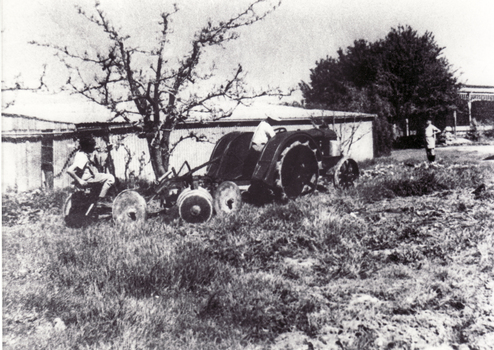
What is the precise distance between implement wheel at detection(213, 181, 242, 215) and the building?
316 cm

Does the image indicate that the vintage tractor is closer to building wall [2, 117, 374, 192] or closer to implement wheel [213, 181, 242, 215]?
implement wheel [213, 181, 242, 215]

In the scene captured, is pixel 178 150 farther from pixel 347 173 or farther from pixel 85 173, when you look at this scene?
pixel 85 173

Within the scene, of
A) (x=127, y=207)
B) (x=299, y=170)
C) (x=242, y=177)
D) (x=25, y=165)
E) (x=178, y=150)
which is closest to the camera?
(x=127, y=207)

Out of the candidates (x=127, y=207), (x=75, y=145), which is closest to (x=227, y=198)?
(x=127, y=207)

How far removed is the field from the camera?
3242 millimetres

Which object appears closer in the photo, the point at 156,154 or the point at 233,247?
the point at 233,247

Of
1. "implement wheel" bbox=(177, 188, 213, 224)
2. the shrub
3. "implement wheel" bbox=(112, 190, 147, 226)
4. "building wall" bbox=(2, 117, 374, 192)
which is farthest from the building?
the shrub

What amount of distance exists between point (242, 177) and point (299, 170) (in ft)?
3.74

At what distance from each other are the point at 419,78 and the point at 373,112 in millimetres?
5373

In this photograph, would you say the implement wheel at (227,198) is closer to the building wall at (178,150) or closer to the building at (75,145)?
the building at (75,145)

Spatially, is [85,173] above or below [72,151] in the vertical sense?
below

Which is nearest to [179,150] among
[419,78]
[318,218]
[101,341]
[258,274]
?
[318,218]

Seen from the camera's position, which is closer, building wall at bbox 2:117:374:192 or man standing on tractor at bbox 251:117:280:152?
man standing on tractor at bbox 251:117:280:152

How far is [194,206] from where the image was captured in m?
6.56
